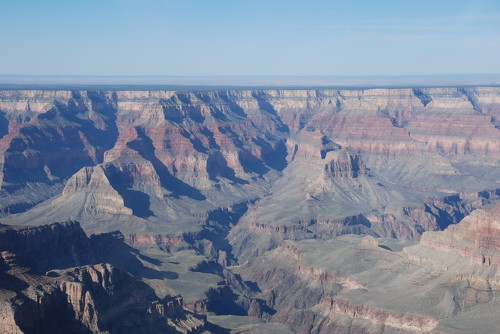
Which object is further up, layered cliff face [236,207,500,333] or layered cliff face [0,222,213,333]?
layered cliff face [0,222,213,333]

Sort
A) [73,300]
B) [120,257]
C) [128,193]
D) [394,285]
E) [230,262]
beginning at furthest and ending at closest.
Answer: [128,193] → [230,262] → [120,257] → [394,285] → [73,300]

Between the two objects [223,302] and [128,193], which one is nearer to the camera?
[223,302]

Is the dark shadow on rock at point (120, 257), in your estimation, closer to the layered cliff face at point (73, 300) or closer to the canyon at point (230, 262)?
the canyon at point (230, 262)

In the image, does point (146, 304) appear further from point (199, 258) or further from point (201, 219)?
point (201, 219)

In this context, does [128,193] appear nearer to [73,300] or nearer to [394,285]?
[394,285]

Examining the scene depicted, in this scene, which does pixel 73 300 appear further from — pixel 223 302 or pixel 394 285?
pixel 394 285

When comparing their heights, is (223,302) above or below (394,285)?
below

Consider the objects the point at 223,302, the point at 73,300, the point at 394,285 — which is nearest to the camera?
the point at 73,300

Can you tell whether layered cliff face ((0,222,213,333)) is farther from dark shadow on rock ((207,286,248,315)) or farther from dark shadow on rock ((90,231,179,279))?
dark shadow on rock ((207,286,248,315))

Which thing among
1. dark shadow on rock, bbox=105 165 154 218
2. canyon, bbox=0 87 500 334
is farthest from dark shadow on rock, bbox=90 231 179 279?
dark shadow on rock, bbox=105 165 154 218

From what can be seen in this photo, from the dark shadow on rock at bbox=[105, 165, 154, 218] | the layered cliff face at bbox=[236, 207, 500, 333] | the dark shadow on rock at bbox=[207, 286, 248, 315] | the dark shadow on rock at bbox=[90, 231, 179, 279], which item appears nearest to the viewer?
the layered cliff face at bbox=[236, 207, 500, 333]

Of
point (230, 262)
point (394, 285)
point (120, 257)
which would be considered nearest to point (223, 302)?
point (120, 257)

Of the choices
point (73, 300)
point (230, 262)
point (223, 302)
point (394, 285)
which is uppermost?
point (73, 300)
